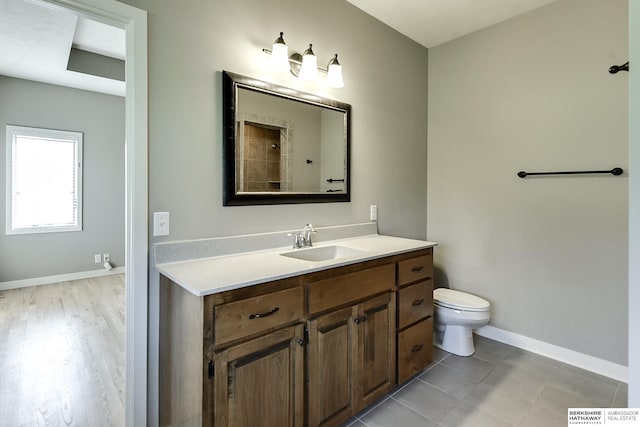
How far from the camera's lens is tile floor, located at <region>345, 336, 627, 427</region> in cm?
171

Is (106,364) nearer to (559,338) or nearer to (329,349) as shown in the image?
(329,349)

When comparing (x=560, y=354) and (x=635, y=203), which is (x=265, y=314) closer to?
(x=635, y=203)

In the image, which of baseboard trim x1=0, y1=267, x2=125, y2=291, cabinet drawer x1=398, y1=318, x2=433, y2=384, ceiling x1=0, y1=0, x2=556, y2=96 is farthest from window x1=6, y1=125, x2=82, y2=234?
cabinet drawer x1=398, y1=318, x2=433, y2=384

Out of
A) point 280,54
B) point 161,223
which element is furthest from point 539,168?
point 161,223

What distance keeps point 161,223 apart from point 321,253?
94 centimetres

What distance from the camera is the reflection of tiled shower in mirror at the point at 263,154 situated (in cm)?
178

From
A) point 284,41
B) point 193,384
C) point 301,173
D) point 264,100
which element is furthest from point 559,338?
point 284,41

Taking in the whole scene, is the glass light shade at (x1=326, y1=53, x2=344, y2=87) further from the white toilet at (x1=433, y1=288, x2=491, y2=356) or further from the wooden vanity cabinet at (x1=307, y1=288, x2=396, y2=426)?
the white toilet at (x1=433, y1=288, x2=491, y2=356)

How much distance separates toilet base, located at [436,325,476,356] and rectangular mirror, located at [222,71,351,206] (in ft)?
4.34

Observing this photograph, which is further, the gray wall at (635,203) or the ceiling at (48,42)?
the ceiling at (48,42)

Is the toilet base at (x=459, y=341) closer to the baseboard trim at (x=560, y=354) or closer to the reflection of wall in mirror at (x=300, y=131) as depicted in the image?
the baseboard trim at (x=560, y=354)

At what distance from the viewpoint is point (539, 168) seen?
2391 millimetres

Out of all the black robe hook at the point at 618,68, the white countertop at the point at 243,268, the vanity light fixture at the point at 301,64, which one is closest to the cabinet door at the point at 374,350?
the white countertop at the point at 243,268

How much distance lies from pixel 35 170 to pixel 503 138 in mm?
5534
